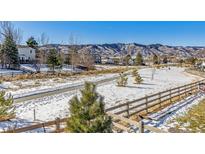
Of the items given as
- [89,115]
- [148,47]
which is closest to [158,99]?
[89,115]

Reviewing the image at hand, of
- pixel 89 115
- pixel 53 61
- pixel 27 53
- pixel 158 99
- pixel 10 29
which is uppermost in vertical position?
pixel 10 29

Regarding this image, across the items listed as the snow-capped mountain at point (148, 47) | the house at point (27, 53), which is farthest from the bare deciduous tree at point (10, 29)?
the house at point (27, 53)

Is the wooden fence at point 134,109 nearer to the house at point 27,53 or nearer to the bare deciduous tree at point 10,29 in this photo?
the bare deciduous tree at point 10,29

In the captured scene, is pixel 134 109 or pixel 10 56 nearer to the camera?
pixel 134 109

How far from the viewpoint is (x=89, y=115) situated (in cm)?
697

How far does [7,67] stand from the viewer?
105 ft

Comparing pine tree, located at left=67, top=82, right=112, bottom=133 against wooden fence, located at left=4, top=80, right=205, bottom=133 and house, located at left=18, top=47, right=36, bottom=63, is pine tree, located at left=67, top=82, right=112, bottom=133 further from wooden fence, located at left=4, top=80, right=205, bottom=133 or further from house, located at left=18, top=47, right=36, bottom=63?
house, located at left=18, top=47, right=36, bottom=63

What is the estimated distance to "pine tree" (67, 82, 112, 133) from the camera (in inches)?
272

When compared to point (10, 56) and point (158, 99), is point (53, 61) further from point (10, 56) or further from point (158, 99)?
point (158, 99)

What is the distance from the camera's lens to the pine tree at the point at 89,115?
6.91 m
